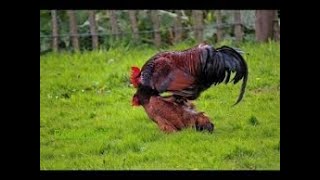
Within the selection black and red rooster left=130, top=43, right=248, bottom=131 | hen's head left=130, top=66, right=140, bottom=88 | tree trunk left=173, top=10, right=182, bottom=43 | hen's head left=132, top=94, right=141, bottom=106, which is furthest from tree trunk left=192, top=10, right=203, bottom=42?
hen's head left=132, top=94, right=141, bottom=106

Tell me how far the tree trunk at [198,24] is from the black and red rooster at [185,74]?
73cm

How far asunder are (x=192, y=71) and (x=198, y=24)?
0.91m

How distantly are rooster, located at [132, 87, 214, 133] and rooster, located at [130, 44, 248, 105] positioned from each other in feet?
0.22

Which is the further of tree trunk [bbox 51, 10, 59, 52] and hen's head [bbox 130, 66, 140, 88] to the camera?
tree trunk [bbox 51, 10, 59, 52]

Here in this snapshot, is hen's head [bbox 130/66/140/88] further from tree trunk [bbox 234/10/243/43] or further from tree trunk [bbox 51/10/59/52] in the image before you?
tree trunk [bbox 234/10/243/43]

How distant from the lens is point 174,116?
591cm

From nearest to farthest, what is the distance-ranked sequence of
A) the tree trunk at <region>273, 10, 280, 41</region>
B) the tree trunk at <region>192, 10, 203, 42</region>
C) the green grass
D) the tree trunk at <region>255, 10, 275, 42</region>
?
the green grass, the tree trunk at <region>255, 10, 275, 42</region>, the tree trunk at <region>192, 10, 203, 42</region>, the tree trunk at <region>273, 10, 280, 41</region>

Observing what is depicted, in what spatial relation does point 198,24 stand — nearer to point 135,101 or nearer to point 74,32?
point 135,101

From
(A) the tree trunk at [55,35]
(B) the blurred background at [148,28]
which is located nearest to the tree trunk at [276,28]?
(B) the blurred background at [148,28]

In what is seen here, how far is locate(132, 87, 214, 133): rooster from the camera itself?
5906mm

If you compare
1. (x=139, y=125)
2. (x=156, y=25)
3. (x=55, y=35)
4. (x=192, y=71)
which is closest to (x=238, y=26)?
(x=156, y=25)
